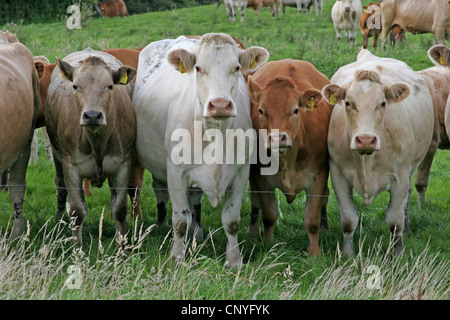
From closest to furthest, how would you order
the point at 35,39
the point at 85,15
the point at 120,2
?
the point at 35,39 < the point at 85,15 < the point at 120,2

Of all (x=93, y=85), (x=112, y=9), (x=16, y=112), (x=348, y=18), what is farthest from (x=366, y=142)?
(x=112, y=9)

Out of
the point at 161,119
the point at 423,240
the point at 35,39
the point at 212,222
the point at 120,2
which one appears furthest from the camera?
the point at 120,2

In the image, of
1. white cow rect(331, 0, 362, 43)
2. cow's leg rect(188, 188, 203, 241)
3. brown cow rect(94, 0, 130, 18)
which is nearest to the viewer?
cow's leg rect(188, 188, 203, 241)

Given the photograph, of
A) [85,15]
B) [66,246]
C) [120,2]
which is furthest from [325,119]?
[120,2]

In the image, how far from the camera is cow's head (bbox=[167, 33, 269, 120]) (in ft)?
16.5

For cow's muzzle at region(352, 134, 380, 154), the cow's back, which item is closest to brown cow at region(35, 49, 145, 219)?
the cow's back

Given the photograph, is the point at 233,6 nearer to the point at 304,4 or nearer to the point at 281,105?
the point at 304,4

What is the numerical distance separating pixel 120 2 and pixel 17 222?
28.4m

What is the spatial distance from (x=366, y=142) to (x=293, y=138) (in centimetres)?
75

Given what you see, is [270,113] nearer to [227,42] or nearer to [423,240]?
[227,42]

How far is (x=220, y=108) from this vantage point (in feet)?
16.3

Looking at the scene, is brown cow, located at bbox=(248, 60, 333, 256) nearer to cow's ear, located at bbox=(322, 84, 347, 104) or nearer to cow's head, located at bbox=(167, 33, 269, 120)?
cow's ear, located at bbox=(322, 84, 347, 104)

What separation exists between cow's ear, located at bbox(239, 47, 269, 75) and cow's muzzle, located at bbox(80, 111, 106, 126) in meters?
1.31

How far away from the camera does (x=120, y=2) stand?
109 ft
